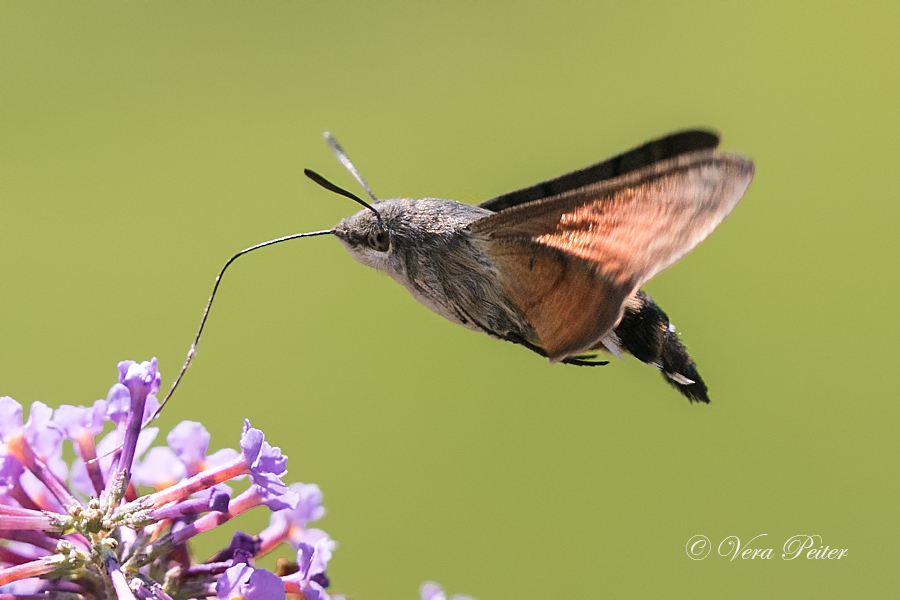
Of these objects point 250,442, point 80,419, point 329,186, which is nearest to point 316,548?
point 250,442

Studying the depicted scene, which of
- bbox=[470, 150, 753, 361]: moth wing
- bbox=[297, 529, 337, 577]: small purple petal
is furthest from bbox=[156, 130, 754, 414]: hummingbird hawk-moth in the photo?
bbox=[297, 529, 337, 577]: small purple petal

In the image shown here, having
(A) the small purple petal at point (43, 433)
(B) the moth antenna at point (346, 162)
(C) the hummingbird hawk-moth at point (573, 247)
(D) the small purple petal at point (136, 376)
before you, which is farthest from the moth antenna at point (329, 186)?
(A) the small purple petal at point (43, 433)

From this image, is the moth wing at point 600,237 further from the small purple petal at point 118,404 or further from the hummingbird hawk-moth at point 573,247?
the small purple petal at point 118,404

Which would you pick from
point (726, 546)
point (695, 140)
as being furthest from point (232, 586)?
point (726, 546)

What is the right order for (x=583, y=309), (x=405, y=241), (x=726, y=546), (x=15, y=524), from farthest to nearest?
(x=726, y=546)
(x=405, y=241)
(x=583, y=309)
(x=15, y=524)

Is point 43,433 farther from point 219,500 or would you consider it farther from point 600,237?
point 600,237

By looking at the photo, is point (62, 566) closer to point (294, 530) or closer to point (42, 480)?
point (42, 480)

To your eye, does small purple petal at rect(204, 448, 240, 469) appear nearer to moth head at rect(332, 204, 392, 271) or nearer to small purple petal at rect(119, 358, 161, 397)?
small purple petal at rect(119, 358, 161, 397)
